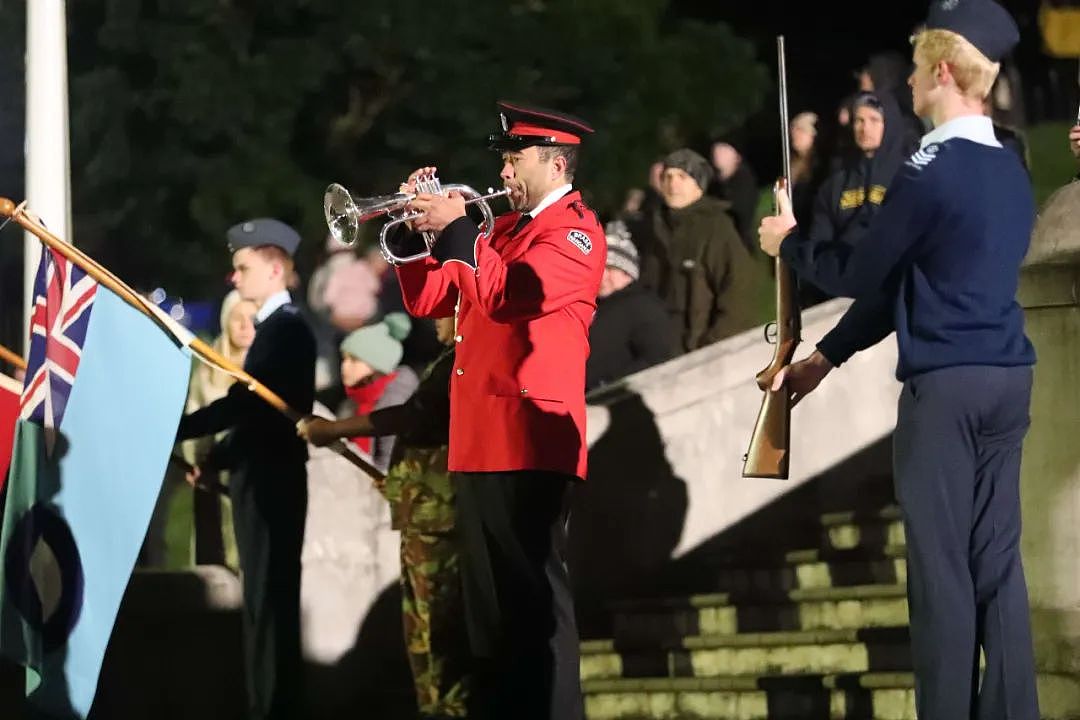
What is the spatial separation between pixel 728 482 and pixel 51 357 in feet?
10.2

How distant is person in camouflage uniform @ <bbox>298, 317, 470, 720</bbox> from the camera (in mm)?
8766

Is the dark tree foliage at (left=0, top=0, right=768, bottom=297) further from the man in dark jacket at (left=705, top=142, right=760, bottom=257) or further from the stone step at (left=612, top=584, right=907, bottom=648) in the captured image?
the stone step at (left=612, top=584, right=907, bottom=648)

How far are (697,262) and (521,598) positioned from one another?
4181mm

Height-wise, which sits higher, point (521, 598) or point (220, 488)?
point (220, 488)

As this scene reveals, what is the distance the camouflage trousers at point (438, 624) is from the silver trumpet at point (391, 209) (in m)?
1.56

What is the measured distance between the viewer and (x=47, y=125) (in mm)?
9594

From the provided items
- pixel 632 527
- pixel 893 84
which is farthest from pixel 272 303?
pixel 893 84

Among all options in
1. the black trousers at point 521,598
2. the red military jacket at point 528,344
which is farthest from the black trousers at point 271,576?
the black trousers at point 521,598

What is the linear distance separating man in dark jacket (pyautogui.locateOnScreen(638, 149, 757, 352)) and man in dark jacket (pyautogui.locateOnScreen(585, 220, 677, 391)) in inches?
→ 22.0

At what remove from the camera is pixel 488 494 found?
294 inches

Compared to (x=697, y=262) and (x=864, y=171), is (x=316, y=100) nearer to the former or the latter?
(x=697, y=262)

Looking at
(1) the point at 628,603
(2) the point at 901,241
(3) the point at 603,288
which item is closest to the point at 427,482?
(1) the point at 628,603

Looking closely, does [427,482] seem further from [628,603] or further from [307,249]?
[307,249]

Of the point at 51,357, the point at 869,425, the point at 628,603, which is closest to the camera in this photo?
the point at 51,357
